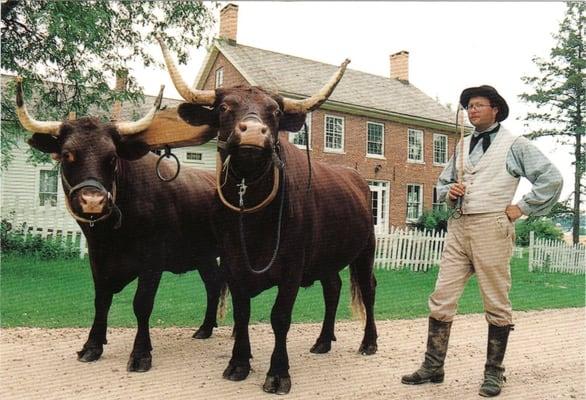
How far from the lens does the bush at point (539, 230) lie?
27.2 m

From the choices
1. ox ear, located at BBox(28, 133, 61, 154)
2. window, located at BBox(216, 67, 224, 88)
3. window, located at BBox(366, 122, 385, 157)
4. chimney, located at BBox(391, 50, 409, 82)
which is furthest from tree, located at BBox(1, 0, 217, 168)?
chimney, located at BBox(391, 50, 409, 82)

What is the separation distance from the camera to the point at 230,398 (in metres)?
3.84

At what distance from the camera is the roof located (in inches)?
832

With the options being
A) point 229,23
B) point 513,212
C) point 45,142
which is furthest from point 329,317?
point 229,23

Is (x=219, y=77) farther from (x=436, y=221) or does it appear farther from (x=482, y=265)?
(x=482, y=265)

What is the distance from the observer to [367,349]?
5395 millimetres

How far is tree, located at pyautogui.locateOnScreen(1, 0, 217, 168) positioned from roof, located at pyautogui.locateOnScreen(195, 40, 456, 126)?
8307 mm

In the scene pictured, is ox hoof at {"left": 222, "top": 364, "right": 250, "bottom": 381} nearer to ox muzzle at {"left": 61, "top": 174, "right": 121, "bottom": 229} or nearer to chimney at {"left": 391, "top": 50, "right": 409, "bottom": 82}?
ox muzzle at {"left": 61, "top": 174, "right": 121, "bottom": 229}

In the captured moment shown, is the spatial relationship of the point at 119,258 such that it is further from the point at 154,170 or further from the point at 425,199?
the point at 425,199

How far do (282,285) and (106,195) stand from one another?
1.51 m

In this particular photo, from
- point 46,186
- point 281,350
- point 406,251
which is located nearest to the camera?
point 281,350

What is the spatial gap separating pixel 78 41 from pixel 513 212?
8.19 m

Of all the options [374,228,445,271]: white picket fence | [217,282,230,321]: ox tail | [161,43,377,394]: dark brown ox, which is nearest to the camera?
[161,43,377,394]: dark brown ox

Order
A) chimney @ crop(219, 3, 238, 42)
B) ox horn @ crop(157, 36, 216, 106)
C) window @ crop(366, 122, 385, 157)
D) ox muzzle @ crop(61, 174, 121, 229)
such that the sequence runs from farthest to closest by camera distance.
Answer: window @ crop(366, 122, 385, 157), chimney @ crop(219, 3, 238, 42), ox horn @ crop(157, 36, 216, 106), ox muzzle @ crop(61, 174, 121, 229)
